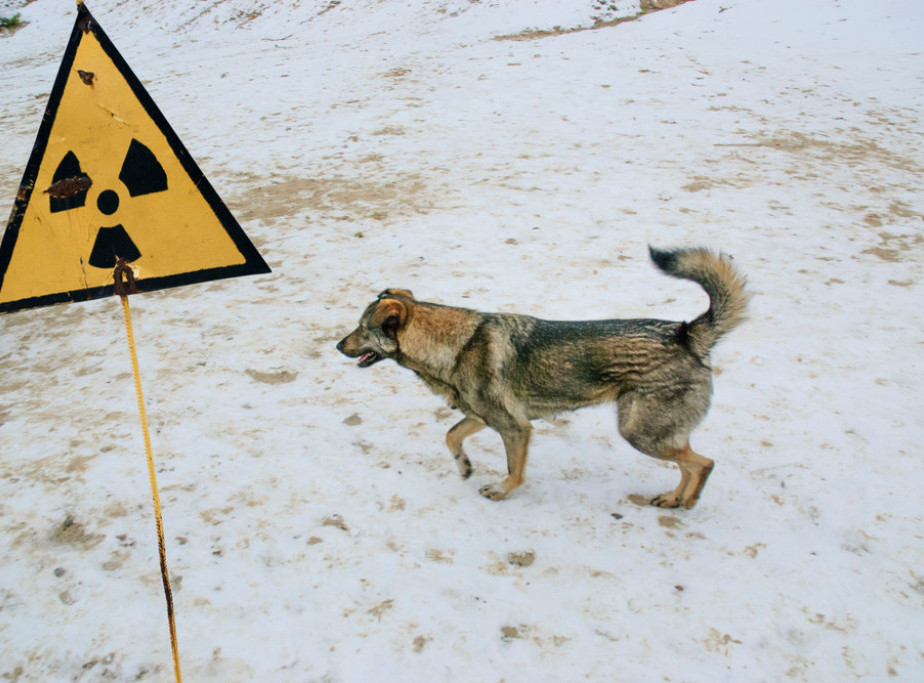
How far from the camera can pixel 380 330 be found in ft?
13.1

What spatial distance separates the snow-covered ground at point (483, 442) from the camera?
3207 mm

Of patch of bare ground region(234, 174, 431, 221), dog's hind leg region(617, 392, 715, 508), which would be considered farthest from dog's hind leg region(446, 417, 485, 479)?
patch of bare ground region(234, 174, 431, 221)

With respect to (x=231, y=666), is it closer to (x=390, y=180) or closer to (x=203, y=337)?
(x=203, y=337)

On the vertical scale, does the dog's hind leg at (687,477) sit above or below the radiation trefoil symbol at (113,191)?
below

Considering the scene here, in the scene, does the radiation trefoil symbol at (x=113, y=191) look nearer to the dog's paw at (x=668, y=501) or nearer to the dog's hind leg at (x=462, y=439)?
the dog's hind leg at (x=462, y=439)

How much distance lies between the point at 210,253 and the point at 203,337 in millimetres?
3291

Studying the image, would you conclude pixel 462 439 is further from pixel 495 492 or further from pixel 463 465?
pixel 495 492

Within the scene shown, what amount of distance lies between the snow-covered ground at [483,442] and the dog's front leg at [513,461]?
18 centimetres

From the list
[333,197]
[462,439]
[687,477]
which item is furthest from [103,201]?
[333,197]

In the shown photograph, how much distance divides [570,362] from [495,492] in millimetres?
972

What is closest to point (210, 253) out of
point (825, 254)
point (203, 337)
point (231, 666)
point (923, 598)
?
point (231, 666)

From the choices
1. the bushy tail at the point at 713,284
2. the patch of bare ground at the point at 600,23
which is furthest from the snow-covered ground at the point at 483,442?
the patch of bare ground at the point at 600,23

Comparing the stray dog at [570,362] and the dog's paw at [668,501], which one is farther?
the dog's paw at [668,501]

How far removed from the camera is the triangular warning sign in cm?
247
